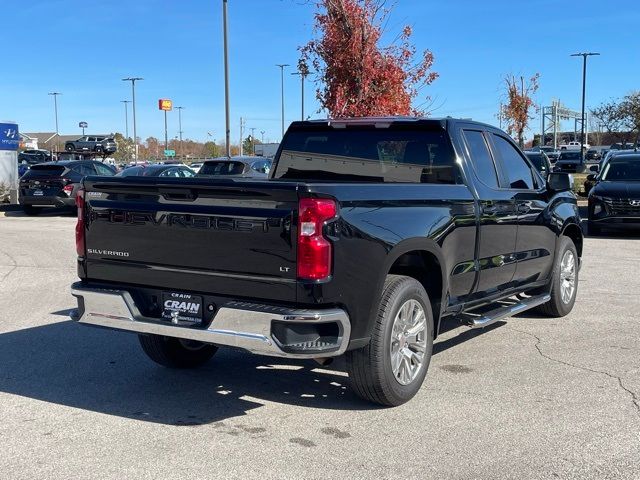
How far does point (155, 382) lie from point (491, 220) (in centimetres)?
308

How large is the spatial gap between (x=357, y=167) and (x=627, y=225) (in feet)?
33.9

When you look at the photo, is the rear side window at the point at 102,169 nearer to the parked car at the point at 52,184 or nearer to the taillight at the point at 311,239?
the parked car at the point at 52,184

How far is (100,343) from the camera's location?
682cm

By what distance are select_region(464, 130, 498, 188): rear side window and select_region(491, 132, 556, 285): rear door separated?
20cm

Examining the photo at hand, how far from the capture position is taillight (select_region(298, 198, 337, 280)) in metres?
4.25

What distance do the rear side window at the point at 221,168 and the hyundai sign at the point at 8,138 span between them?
26.8ft

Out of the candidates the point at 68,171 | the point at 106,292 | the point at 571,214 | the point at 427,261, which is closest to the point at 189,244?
the point at 106,292

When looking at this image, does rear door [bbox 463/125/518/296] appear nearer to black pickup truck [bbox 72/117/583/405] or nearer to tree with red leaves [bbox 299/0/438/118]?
black pickup truck [bbox 72/117/583/405]

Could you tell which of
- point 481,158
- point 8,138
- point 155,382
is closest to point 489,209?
point 481,158

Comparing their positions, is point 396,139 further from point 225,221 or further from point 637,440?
point 637,440

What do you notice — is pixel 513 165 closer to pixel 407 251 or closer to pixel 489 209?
pixel 489 209

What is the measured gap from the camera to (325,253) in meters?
4.28

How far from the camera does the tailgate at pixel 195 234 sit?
4.32 metres

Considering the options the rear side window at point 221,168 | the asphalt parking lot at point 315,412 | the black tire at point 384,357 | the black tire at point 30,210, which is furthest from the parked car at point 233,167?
the black tire at point 384,357
